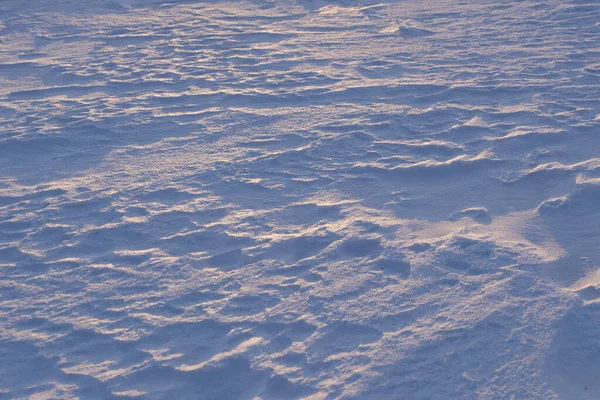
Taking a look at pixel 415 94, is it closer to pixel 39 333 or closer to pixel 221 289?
pixel 221 289

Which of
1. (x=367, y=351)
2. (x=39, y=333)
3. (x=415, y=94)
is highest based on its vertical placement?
(x=415, y=94)

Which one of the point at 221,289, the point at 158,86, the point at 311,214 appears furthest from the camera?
the point at 158,86

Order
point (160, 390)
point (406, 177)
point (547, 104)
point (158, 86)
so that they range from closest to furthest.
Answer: point (160, 390) < point (406, 177) < point (547, 104) < point (158, 86)

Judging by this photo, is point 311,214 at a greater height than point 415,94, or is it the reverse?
point 415,94

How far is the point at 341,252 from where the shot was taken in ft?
10.9

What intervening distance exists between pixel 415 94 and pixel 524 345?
2.36 metres

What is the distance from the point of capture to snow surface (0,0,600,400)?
9.01ft

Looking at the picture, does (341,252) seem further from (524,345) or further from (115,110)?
(115,110)

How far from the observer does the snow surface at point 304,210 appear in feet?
9.01

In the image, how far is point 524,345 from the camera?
2.76m

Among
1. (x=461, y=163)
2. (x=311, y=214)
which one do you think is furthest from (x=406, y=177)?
(x=311, y=214)

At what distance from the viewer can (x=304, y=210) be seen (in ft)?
11.9

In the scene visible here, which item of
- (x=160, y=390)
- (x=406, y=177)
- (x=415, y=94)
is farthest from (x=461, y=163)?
(x=160, y=390)

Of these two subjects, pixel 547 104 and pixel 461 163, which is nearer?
pixel 461 163
